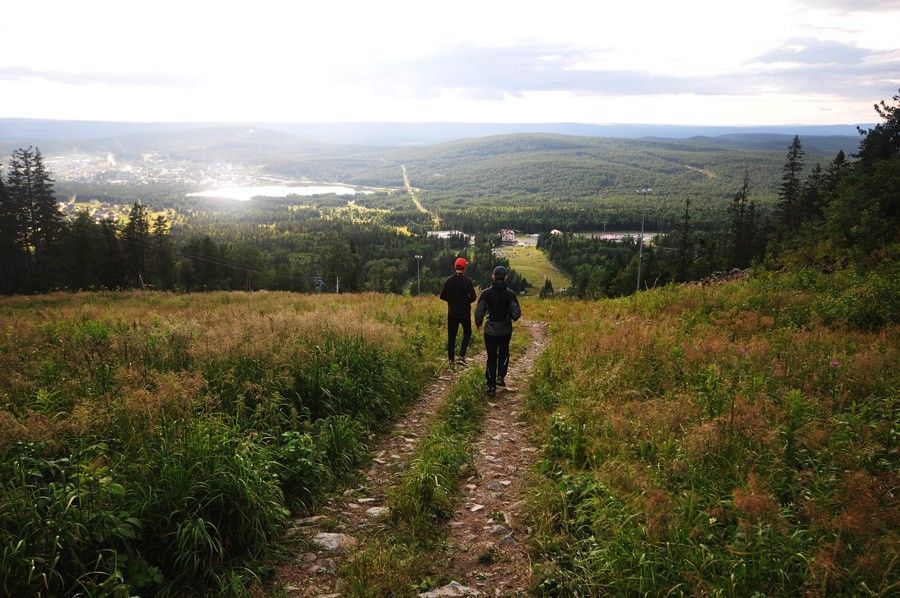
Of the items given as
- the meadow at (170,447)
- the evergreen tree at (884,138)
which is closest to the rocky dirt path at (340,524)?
the meadow at (170,447)

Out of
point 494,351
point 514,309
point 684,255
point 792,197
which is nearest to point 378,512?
point 494,351

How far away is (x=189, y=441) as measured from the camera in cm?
462

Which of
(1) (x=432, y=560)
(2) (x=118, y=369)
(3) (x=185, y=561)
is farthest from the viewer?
(2) (x=118, y=369)

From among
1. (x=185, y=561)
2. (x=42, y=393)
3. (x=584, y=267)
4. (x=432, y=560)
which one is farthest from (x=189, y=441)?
(x=584, y=267)

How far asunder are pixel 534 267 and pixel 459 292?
130188mm

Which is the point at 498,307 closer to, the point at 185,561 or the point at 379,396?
the point at 379,396

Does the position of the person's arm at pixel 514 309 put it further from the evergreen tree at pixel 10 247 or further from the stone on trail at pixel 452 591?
the evergreen tree at pixel 10 247

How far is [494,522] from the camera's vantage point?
505 centimetres

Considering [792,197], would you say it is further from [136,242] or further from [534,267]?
[136,242]

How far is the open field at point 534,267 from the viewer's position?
407 feet

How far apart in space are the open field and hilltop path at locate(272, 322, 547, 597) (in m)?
106

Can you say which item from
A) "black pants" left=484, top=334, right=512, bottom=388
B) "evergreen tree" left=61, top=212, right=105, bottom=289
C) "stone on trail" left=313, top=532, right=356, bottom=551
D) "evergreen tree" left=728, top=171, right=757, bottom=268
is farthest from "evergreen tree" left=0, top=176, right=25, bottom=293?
"evergreen tree" left=728, top=171, right=757, bottom=268

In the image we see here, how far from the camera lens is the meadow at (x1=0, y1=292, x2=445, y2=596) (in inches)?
144

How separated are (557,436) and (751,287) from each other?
1194 centimetres
